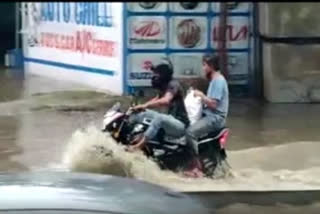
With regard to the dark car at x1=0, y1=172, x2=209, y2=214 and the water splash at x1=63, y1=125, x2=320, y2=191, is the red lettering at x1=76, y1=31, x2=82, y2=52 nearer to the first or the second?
the water splash at x1=63, y1=125, x2=320, y2=191

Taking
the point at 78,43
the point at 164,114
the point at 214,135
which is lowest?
the point at 78,43

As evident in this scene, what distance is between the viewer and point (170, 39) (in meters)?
18.7

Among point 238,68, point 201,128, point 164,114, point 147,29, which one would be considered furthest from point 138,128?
point 238,68

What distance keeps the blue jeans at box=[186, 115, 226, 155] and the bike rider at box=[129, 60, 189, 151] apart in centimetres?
8

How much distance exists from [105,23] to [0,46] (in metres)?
9.73

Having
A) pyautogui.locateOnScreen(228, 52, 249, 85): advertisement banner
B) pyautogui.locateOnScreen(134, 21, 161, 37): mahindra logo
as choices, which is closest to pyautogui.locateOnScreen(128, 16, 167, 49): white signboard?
pyautogui.locateOnScreen(134, 21, 161, 37): mahindra logo

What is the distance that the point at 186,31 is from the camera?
61.2ft

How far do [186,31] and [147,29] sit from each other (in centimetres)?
71

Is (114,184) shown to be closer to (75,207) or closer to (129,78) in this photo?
(75,207)

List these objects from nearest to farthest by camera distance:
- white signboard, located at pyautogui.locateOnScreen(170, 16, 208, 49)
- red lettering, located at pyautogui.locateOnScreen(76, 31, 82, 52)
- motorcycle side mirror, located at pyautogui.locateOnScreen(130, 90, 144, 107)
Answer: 1. motorcycle side mirror, located at pyautogui.locateOnScreen(130, 90, 144, 107)
2. white signboard, located at pyautogui.locateOnScreen(170, 16, 208, 49)
3. red lettering, located at pyautogui.locateOnScreen(76, 31, 82, 52)

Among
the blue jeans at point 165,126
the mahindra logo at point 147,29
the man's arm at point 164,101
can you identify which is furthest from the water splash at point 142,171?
the mahindra logo at point 147,29

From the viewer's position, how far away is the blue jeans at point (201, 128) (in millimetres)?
10562

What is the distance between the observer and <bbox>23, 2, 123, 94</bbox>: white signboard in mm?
19219

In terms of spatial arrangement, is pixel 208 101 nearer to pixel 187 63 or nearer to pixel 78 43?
pixel 187 63
